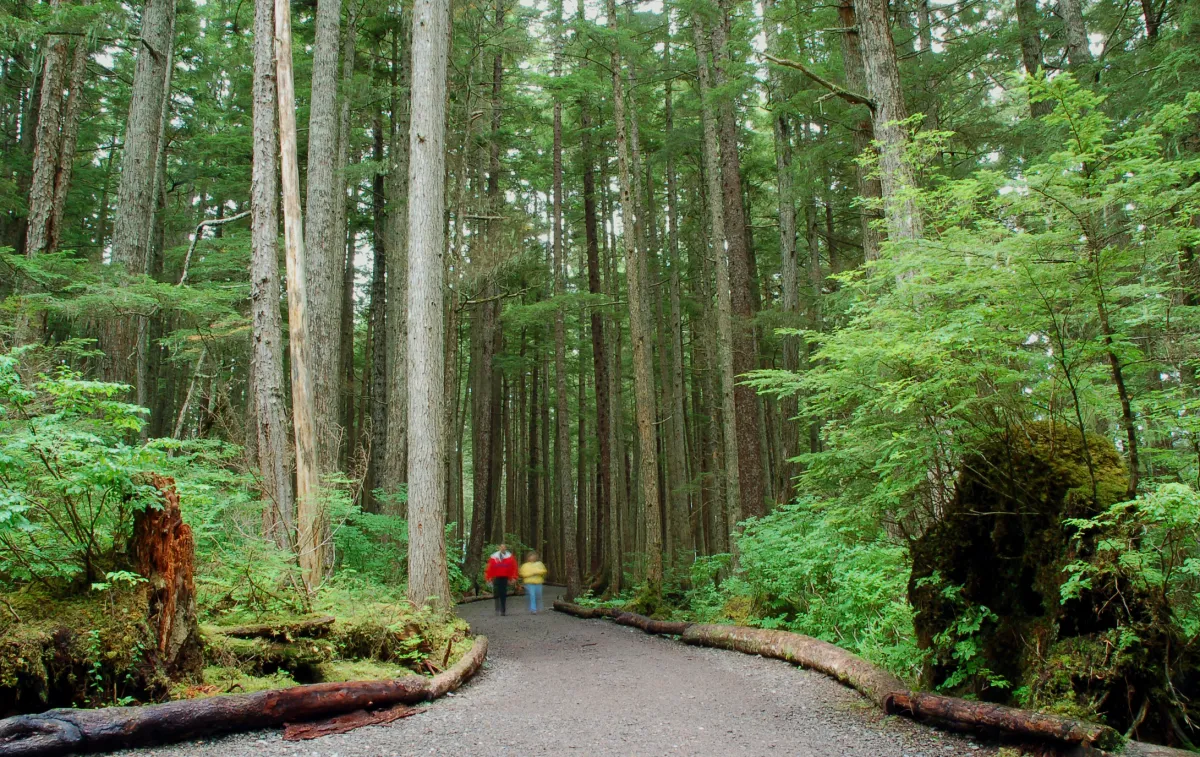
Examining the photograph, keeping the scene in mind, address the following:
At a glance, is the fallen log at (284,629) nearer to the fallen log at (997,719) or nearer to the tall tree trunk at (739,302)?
the fallen log at (997,719)

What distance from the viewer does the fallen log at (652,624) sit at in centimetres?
1088

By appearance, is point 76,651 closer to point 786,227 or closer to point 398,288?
point 398,288

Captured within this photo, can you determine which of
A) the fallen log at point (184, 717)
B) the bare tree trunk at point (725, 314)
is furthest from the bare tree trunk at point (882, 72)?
the fallen log at point (184, 717)

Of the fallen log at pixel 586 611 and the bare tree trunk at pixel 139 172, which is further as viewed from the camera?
Result: the fallen log at pixel 586 611

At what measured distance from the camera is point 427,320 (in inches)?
377

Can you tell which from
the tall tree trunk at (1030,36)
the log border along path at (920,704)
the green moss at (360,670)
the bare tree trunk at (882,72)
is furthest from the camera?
the tall tree trunk at (1030,36)

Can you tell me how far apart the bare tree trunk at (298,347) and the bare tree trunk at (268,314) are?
238 mm

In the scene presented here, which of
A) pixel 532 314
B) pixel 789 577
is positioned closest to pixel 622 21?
pixel 532 314

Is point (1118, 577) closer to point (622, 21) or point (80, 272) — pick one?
point (80, 272)

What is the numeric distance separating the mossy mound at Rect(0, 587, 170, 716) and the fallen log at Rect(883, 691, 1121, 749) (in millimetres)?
5296

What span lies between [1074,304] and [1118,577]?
1738 mm

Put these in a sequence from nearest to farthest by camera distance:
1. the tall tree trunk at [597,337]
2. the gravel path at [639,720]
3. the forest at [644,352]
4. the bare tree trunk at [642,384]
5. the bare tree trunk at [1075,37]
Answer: the forest at [644,352] → the gravel path at [639,720] → the bare tree trunk at [1075,37] → the bare tree trunk at [642,384] → the tall tree trunk at [597,337]

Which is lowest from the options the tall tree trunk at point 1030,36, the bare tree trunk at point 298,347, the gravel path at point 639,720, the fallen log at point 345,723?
the gravel path at point 639,720

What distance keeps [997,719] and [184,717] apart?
16.7 feet
